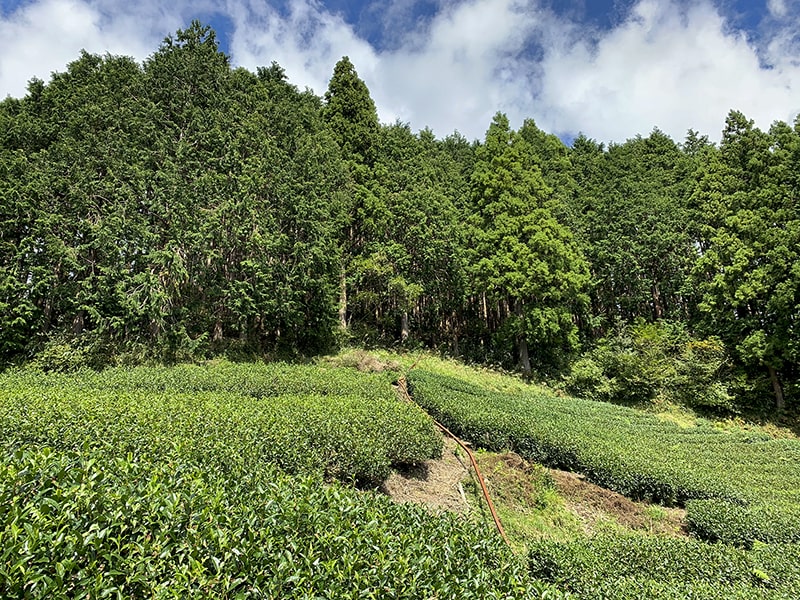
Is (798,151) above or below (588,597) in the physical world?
above

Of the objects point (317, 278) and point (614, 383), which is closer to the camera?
point (317, 278)

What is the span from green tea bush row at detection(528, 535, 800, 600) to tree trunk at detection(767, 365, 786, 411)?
49.6 ft

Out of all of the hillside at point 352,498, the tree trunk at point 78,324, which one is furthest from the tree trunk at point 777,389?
the tree trunk at point 78,324

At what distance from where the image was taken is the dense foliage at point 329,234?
1348 cm

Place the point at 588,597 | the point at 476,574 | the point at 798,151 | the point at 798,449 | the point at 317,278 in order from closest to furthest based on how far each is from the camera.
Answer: the point at 476,574 → the point at 588,597 → the point at 798,449 → the point at 317,278 → the point at 798,151

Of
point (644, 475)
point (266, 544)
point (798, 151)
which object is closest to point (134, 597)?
point (266, 544)

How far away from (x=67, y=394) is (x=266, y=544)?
6832mm

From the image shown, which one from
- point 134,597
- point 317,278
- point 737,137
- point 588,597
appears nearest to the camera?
point 134,597

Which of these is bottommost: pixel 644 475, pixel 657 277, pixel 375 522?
pixel 644 475

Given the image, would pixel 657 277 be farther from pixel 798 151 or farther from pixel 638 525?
pixel 638 525

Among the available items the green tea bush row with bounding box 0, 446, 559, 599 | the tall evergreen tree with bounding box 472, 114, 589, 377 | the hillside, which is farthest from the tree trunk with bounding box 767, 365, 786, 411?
the green tea bush row with bounding box 0, 446, 559, 599

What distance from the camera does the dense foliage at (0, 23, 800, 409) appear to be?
44.2 ft

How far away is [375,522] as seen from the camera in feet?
10.5

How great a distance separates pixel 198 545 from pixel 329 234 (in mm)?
14428
